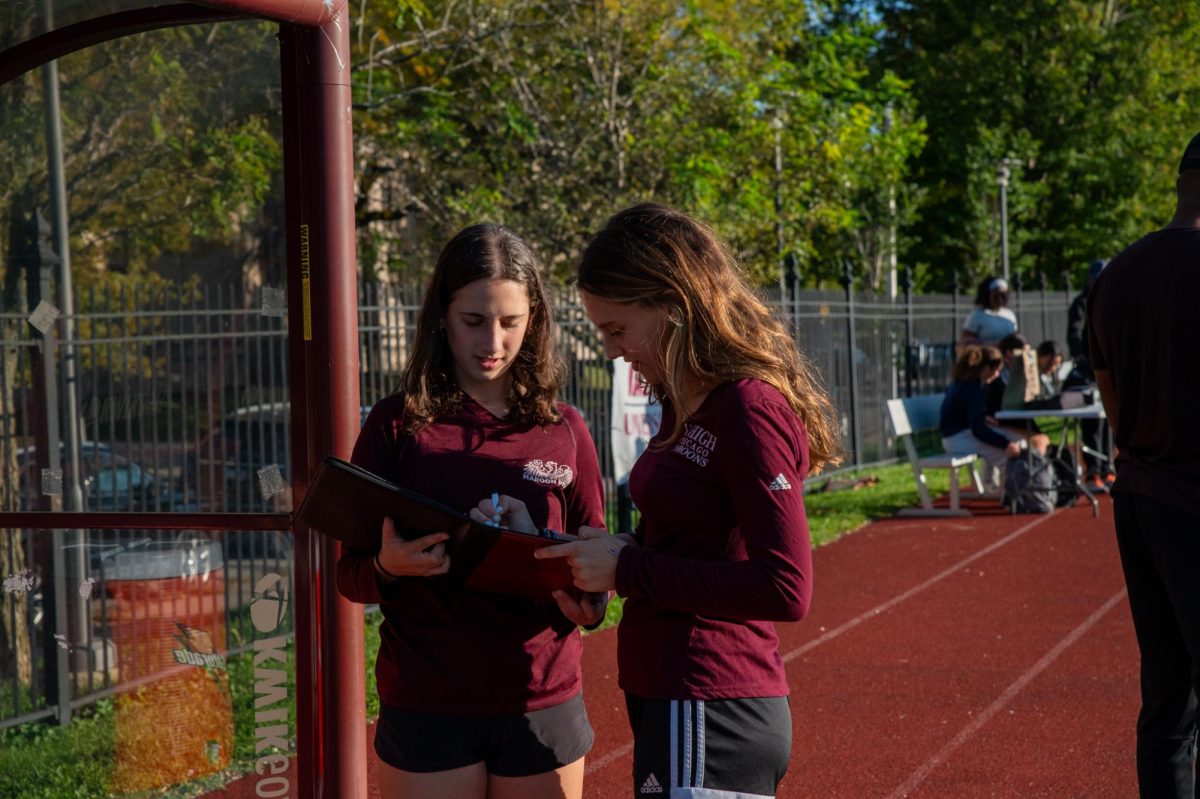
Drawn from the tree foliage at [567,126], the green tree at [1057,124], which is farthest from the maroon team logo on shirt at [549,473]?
the green tree at [1057,124]

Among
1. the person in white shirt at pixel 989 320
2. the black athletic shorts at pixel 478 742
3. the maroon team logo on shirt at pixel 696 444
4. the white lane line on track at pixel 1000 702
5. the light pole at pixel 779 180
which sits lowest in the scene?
the white lane line on track at pixel 1000 702

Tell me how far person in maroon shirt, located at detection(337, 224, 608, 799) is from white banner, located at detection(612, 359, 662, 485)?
6.59 metres

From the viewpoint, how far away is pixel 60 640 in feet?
13.6

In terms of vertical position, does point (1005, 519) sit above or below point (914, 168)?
→ below

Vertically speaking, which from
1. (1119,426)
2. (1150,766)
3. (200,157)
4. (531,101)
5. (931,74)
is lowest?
(1150,766)

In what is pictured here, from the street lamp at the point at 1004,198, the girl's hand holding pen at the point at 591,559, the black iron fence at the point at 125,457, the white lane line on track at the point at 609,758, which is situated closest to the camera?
the girl's hand holding pen at the point at 591,559

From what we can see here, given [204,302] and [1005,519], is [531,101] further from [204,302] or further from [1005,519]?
[204,302]

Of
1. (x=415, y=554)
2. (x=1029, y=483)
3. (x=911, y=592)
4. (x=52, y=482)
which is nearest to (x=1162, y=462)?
(x=415, y=554)

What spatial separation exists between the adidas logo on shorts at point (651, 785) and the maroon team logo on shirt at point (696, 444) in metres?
0.55

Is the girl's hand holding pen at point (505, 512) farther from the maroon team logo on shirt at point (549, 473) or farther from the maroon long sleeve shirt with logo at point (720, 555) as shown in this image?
the maroon long sleeve shirt with logo at point (720, 555)

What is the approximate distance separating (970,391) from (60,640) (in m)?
9.50

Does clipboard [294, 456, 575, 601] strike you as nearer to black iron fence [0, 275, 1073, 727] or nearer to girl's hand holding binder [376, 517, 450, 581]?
girl's hand holding binder [376, 517, 450, 581]

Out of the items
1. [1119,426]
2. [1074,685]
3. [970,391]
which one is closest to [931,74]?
[970,391]

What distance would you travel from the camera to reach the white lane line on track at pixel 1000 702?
536 cm
